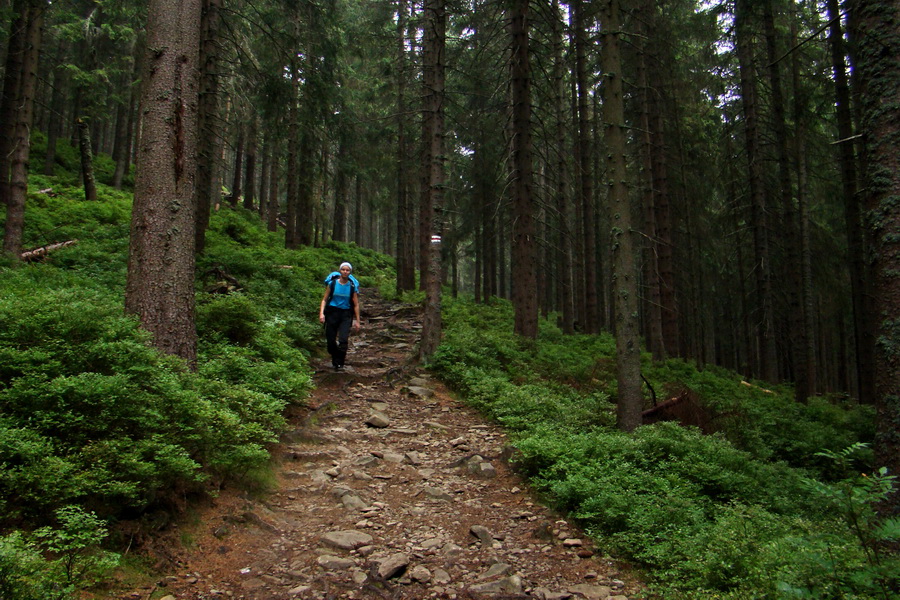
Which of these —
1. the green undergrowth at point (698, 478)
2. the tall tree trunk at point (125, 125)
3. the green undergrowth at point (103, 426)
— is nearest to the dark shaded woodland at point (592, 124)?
the tall tree trunk at point (125, 125)

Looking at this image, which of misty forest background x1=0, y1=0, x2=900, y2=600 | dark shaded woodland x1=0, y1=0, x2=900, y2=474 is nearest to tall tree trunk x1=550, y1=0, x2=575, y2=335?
dark shaded woodland x1=0, y1=0, x2=900, y2=474

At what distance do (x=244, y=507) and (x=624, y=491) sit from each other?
364 centimetres

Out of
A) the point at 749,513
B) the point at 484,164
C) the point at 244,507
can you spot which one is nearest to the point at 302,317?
the point at 244,507

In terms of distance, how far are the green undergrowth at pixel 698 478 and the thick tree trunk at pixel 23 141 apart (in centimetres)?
937

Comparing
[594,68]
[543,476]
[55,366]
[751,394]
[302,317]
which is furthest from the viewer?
[594,68]

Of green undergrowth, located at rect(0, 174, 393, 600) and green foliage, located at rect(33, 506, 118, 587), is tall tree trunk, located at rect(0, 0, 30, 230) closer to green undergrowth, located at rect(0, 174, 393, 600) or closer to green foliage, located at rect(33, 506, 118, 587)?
green undergrowth, located at rect(0, 174, 393, 600)

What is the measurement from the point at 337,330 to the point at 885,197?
8.07 meters

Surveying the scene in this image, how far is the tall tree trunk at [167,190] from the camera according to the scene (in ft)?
18.0

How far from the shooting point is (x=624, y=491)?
469 centimetres

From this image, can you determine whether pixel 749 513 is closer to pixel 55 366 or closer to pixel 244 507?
pixel 244 507

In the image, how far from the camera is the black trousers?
9257mm

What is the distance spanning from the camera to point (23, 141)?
10641 millimetres

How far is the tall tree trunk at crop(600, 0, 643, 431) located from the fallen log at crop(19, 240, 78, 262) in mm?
12023

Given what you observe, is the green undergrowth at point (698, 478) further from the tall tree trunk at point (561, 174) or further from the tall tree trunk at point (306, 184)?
the tall tree trunk at point (306, 184)
